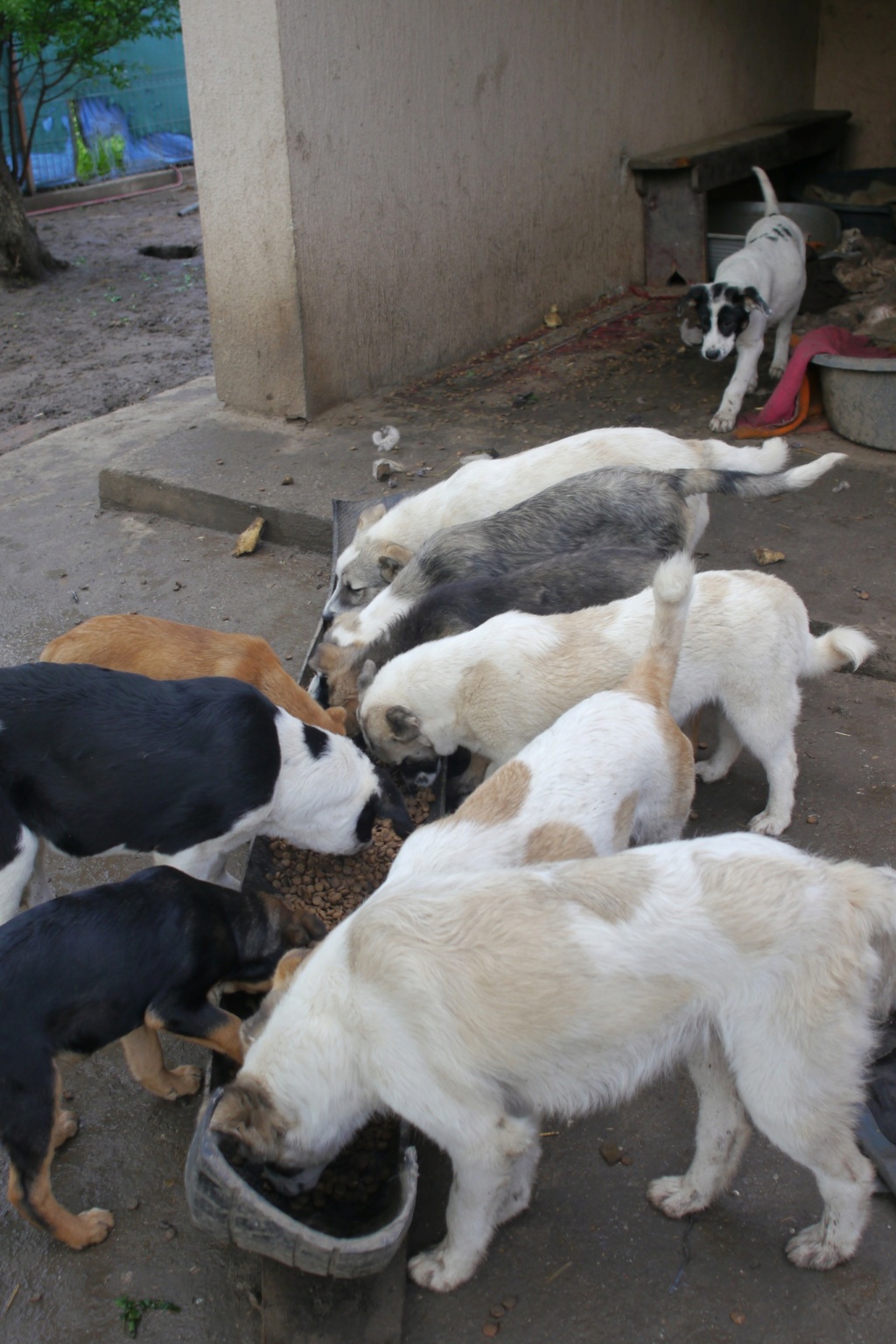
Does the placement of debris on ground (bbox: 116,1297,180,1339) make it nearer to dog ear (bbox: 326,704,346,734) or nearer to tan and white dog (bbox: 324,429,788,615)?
dog ear (bbox: 326,704,346,734)

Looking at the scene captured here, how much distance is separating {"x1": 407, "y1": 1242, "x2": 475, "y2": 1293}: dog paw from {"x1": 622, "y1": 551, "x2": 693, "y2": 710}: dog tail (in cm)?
168

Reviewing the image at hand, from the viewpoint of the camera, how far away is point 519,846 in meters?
3.05

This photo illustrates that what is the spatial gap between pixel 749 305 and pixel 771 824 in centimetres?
470

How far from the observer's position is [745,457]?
16.7 ft

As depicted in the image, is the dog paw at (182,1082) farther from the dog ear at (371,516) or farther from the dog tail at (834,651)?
the dog ear at (371,516)

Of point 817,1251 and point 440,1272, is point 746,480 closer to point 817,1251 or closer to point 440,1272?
point 817,1251

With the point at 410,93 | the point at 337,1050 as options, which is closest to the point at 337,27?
the point at 410,93

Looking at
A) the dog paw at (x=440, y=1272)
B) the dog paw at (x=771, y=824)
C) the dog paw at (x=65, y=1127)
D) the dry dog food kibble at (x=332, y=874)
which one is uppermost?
the dog paw at (x=771, y=824)

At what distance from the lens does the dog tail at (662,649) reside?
337cm

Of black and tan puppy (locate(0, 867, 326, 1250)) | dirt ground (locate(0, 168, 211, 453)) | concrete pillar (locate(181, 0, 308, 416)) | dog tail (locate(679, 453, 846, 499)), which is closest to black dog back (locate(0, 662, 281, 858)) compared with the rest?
black and tan puppy (locate(0, 867, 326, 1250))

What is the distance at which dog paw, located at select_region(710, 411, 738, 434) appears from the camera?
7.22 meters

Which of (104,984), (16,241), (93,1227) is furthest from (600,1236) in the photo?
(16,241)

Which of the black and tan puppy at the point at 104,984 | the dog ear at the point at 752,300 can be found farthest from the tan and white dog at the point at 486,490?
the dog ear at the point at 752,300

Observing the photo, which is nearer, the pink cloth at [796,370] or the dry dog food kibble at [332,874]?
the dry dog food kibble at [332,874]
